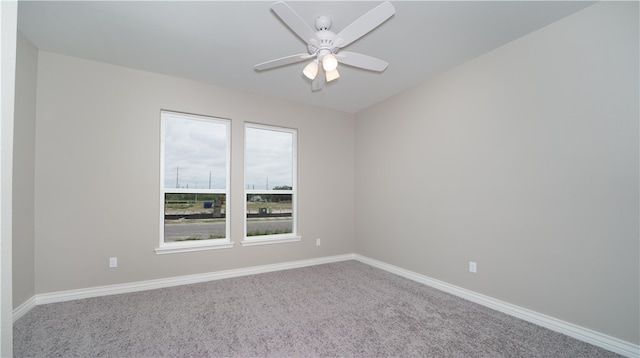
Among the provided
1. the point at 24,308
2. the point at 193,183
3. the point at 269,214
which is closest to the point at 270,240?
the point at 269,214

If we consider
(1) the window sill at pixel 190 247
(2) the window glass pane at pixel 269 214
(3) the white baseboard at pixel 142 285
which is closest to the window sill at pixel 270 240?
(2) the window glass pane at pixel 269 214

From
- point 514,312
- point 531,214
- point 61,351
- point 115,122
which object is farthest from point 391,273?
point 115,122

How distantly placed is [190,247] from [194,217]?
0.40 metres

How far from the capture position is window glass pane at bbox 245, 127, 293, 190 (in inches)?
161

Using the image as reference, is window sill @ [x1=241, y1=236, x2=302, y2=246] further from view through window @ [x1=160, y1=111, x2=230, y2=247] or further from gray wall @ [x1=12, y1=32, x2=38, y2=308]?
gray wall @ [x1=12, y1=32, x2=38, y2=308]

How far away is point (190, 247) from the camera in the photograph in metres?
3.51

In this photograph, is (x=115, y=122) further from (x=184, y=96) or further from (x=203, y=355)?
(x=203, y=355)

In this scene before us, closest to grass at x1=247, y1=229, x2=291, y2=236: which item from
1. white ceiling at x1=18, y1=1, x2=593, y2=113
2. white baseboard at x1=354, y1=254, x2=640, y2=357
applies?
white baseboard at x1=354, y1=254, x2=640, y2=357

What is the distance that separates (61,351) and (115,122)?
2.34 m

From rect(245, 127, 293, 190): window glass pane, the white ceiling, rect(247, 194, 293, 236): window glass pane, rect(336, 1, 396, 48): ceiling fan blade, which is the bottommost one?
rect(247, 194, 293, 236): window glass pane

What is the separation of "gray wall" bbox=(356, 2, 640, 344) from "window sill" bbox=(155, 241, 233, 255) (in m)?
2.62

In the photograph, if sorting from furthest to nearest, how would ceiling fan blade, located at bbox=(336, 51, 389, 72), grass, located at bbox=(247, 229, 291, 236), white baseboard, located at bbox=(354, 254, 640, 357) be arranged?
grass, located at bbox=(247, 229, 291, 236), ceiling fan blade, located at bbox=(336, 51, 389, 72), white baseboard, located at bbox=(354, 254, 640, 357)

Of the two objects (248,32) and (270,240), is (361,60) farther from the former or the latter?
(270,240)

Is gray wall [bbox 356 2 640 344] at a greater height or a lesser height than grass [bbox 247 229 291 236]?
greater
